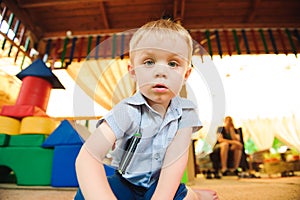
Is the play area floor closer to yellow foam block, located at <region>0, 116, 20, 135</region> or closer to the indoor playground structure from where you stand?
the indoor playground structure

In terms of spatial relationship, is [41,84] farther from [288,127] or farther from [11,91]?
[288,127]

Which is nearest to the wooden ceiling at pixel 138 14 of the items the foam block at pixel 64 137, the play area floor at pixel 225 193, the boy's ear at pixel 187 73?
the foam block at pixel 64 137

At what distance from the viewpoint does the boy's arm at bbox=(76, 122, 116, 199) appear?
31 cm

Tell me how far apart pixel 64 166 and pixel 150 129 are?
845 mm

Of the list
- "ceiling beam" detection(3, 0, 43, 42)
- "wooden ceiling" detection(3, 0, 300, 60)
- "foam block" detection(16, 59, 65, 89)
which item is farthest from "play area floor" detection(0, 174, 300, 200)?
"ceiling beam" detection(3, 0, 43, 42)

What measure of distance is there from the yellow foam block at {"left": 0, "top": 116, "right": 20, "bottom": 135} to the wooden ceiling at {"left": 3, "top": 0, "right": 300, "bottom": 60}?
4.24ft

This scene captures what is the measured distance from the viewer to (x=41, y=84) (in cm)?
136

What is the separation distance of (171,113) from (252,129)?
3330 millimetres

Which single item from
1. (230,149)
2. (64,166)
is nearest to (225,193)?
(64,166)

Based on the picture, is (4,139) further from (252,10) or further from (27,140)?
(252,10)

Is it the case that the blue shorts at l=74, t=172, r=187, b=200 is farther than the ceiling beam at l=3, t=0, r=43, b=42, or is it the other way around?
the ceiling beam at l=3, t=0, r=43, b=42

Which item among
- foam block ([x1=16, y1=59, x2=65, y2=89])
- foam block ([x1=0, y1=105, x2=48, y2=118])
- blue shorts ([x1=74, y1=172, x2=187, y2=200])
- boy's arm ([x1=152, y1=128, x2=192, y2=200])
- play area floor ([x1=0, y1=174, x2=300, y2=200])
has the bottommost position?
play area floor ([x1=0, y1=174, x2=300, y2=200])

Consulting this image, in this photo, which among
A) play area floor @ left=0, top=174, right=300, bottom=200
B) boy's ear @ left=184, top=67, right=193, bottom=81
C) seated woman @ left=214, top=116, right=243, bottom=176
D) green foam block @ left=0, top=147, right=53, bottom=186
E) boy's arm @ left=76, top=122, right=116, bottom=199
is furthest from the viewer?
seated woman @ left=214, top=116, right=243, bottom=176

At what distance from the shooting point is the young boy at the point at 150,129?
344mm
